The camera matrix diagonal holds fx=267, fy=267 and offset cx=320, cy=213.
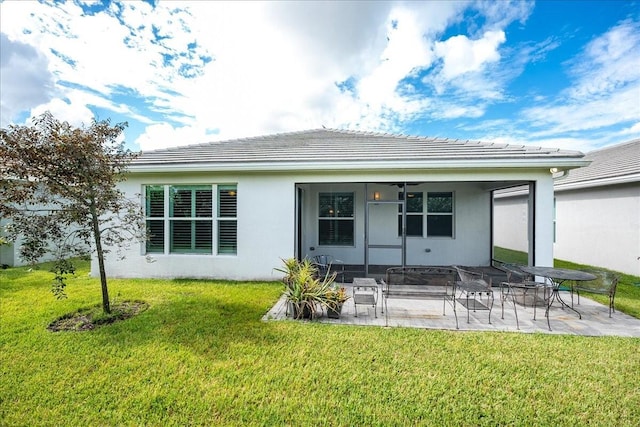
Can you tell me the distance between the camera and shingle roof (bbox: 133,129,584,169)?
23.1ft

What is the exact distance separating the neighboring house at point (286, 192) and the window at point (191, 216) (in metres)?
0.03

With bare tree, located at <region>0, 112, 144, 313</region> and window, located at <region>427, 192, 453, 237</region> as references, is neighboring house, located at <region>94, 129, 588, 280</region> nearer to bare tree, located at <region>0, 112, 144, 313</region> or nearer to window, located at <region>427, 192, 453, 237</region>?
window, located at <region>427, 192, 453, 237</region>

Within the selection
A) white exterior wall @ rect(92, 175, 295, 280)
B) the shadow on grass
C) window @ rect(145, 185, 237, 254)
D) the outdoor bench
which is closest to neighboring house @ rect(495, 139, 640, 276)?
the outdoor bench

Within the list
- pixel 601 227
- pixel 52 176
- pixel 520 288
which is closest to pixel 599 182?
pixel 601 227

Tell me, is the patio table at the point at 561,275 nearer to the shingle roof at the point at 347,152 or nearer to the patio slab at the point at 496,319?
the patio slab at the point at 496,319

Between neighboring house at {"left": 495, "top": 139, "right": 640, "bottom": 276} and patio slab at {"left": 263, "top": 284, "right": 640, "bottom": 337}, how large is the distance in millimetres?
3845

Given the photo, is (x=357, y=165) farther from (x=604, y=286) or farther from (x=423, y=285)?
(x=604, y=286)

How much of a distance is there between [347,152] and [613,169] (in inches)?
422

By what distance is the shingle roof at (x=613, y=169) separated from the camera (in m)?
9.23

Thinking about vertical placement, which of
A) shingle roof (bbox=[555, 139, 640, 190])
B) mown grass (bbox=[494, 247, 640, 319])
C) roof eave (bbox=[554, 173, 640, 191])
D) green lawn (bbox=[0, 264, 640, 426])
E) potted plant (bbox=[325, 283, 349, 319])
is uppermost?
shingle roof (bbox=[555, 139, 640, 190])

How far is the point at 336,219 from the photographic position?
1049 centimetres

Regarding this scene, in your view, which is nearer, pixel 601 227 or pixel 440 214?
pixel 601 227

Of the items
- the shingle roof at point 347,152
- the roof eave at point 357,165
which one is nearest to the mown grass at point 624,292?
the roof eave at point 357,165

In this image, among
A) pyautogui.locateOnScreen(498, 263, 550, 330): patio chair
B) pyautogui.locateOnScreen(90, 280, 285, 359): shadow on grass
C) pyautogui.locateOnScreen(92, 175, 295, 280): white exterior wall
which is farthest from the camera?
pyautogui.locateOnScreen(92, 175, 295, 280): white exterior wall
